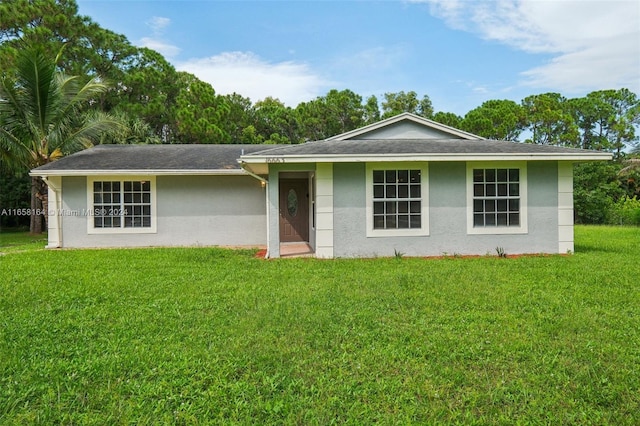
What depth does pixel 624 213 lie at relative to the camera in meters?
23.0

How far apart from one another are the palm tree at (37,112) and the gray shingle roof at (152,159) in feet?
5.42

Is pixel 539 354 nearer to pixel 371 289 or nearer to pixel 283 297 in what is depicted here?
pixel 371 289

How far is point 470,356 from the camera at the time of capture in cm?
388

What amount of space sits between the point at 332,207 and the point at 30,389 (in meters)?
7.45

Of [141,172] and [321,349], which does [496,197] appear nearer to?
[321,349]

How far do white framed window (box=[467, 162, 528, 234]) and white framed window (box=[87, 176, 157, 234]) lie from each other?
998 centimetres

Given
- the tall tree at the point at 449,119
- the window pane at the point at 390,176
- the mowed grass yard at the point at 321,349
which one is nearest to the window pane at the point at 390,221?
Answer: the window pane at the point at 390,176

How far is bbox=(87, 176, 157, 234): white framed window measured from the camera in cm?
1251

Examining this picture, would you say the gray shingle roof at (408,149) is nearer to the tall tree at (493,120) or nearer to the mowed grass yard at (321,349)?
the mowed grass yard at (321,349)

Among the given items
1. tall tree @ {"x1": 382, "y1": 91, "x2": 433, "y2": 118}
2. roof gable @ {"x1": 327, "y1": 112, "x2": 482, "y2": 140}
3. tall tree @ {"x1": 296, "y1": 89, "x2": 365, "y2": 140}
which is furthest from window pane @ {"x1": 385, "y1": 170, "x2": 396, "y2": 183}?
tall tree @ {"x1": 382, "y1": 91, "x2": 433, "y2": 118}

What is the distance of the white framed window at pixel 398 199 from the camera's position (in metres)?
10.1

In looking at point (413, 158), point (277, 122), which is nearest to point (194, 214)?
point (413, 158)

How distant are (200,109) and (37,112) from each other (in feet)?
33.6

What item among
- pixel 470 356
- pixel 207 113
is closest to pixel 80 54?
pixel 207 113
